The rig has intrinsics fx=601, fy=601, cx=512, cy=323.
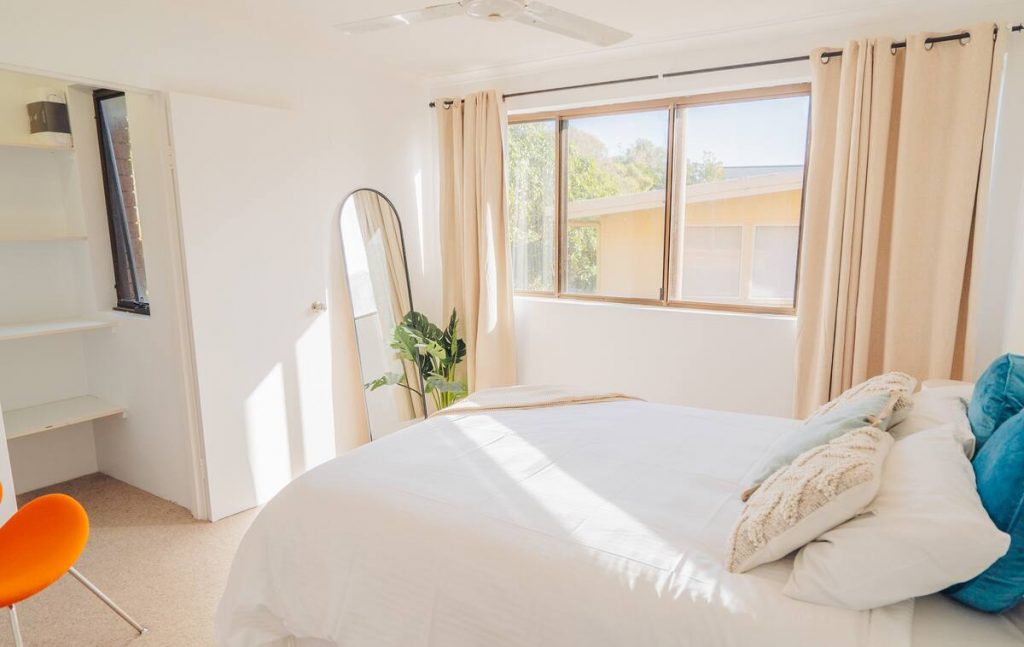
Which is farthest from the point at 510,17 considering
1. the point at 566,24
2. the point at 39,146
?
the point at 39,146

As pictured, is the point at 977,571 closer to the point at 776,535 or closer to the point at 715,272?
the point at 776,535

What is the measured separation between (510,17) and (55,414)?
9.87ft

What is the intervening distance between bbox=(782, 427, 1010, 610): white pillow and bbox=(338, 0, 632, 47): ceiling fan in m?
1.68

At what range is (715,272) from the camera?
351cm

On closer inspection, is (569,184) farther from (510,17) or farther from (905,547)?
(905,547)

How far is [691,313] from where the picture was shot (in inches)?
136

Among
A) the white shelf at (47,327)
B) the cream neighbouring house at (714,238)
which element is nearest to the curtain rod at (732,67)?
the cream neighbouring house at (714,238)

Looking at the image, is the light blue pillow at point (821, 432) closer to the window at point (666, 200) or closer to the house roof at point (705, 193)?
the window at point (666, 200)

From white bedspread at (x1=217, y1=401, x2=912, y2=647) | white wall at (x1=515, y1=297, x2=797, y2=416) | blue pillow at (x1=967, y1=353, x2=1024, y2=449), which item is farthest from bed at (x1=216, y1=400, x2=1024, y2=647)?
white wall at (x1=515, y1=297, x2=797, y2=416)

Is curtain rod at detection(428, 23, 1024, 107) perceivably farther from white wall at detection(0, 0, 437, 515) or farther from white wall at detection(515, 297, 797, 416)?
white wall at detection(515, 297, 797, 416)

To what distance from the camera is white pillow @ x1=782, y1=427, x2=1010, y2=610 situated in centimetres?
112

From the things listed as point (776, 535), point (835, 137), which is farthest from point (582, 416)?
point (835, 137)

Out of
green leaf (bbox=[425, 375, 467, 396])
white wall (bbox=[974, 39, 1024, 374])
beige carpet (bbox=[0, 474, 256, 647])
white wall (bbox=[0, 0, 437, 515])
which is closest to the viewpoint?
beige carpet (bbox=[0, 474, 256, 647])

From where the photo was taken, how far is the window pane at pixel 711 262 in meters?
3.44
